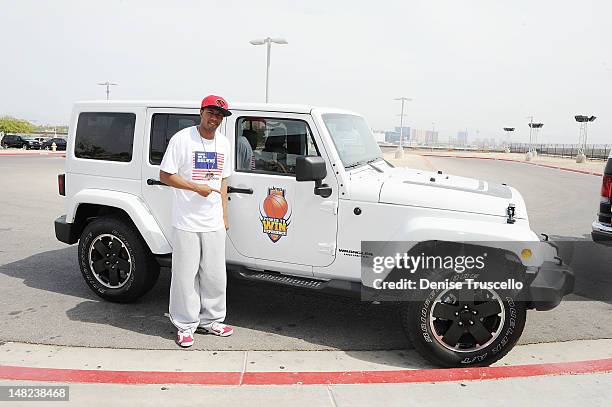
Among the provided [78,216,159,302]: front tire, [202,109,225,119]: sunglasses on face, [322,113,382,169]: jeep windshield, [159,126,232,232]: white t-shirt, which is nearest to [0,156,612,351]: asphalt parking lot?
[78,216,159,302]: front tire

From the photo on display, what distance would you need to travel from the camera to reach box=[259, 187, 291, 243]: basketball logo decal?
4.21 m

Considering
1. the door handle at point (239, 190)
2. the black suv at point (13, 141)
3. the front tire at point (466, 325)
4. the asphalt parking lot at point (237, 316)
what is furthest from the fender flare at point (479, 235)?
the black suv at point (13, 141)

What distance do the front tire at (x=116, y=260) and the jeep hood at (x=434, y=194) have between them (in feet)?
7.32

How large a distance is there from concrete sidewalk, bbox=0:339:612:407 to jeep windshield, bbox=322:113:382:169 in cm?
166

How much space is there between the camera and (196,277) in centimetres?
430

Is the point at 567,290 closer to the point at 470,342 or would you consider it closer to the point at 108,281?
the point at 470,342

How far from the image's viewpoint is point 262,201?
14.1 ft

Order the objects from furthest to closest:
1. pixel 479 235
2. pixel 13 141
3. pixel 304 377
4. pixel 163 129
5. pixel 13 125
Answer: pixel 13 125 → pixel 13 141 → pixel 163 129 → pixel 479 235 → pixel 304 377

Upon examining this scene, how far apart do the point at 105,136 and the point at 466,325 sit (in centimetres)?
381

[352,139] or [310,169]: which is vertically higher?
[352,139]

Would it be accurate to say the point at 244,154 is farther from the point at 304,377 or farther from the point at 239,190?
the point at 304,377

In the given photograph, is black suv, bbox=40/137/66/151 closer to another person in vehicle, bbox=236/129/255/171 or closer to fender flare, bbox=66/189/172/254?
fender flare, bbox=66/189/172/254

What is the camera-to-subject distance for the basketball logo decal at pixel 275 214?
4211 millimetres

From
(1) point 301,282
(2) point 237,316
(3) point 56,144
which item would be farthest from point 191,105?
(3) point 56,144
